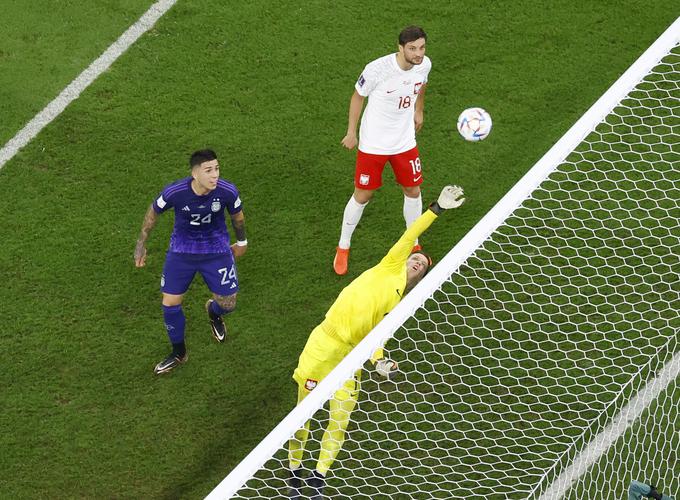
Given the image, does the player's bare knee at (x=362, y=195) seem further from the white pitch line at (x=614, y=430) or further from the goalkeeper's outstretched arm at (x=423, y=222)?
the white pitch line at (x=614, y=430)

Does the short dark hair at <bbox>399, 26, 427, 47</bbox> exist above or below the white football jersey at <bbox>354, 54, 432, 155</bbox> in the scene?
above

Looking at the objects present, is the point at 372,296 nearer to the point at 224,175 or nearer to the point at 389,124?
the point at 389,124

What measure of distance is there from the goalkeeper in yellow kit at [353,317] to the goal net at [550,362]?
403 millimetres

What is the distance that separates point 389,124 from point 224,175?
1716mm

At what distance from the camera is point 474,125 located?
26.8 ft

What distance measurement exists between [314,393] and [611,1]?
619 cm

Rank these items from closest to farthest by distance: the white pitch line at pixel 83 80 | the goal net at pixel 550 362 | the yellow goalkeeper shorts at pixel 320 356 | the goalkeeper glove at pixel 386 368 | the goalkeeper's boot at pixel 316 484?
the yellow goalkeeper shorts at pixel 320 356 < the goalkeeper glove at pixel 386 368 < the goalkeeper's boot at pixel 316 484 < the goal net at pixel 550 362 < the white pitch line at pixel 83 80

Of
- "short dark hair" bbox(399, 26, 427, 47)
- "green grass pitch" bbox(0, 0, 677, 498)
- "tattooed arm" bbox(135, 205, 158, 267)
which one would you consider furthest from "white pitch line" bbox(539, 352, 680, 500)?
"tattooed arm" bbox(135, 205, 158, 267)

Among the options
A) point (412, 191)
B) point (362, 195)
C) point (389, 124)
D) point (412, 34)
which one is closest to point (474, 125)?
point (412, 191)

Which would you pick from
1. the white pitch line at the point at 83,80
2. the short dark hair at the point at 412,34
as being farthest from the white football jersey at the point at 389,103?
the white pitch line at the point at 83,80

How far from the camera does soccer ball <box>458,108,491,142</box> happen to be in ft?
26.8

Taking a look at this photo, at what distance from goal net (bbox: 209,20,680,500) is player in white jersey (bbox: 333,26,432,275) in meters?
0.79

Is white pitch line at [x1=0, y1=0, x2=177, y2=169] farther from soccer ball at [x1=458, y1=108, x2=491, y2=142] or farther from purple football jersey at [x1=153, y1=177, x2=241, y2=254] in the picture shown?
soccer ball at [x1=458, y1=108, x2=491, y2=142]

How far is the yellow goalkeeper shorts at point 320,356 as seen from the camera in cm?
640
